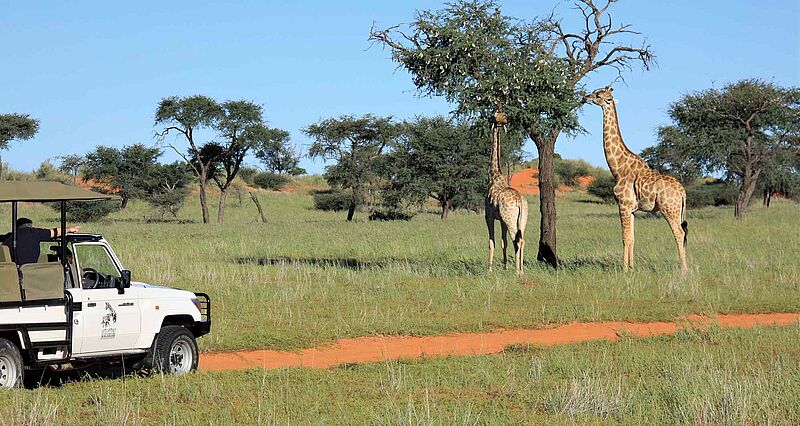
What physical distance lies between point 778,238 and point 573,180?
66.8 metres

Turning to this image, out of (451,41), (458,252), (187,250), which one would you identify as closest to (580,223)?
(458,252)

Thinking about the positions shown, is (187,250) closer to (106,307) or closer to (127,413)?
(106,307)

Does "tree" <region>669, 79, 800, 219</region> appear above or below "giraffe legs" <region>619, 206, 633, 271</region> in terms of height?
above

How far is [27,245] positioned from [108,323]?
1129 millimetres

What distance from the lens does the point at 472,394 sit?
9.70 m

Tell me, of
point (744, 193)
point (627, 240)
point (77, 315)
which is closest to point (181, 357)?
point (77, 315)

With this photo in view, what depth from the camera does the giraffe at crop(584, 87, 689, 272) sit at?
2111cm

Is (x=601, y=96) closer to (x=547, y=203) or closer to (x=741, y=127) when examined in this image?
(x=547, y=203)

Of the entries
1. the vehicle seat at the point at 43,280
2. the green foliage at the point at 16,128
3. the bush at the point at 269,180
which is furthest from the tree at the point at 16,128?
the vehicle seat at the point at 43,280

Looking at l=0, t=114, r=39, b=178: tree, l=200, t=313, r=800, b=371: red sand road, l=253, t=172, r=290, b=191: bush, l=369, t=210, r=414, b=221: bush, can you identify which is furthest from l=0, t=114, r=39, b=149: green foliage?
l=200, t=313, r=800, b=371: red sand road

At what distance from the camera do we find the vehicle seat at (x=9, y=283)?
30.3 ft

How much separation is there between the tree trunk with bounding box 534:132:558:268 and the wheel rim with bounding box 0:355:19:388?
1492 centimetres

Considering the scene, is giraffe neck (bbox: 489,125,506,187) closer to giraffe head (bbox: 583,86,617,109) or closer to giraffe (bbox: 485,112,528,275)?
giraffe (bbox: 485,112,528,275)

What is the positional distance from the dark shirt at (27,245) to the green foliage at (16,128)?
4812cm
